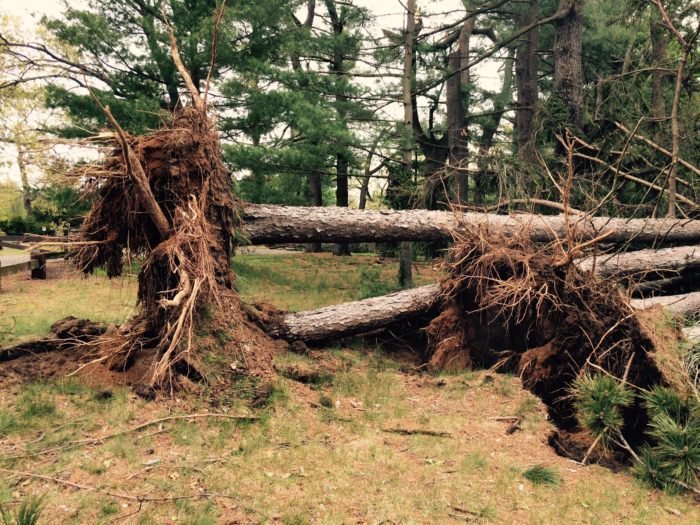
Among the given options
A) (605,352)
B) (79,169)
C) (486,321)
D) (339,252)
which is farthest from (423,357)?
(339,252)

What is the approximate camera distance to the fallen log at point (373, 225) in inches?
274

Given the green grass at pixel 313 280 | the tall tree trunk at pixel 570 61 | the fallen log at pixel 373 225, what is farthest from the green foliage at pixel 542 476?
the tall tree trunk at pixel 570 61

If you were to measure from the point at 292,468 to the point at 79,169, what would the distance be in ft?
11.1

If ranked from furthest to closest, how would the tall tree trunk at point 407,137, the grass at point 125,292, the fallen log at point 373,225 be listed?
the tall tree trunk at point 407,137, the fallen log at point 373,225, the grass at point 125,292

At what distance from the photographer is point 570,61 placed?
40.0 feet

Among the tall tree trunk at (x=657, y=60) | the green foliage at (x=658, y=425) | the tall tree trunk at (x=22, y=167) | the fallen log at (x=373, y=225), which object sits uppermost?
the tall tree trunk at (x=657, y=60)

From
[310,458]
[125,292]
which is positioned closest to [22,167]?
Result: [125,292]

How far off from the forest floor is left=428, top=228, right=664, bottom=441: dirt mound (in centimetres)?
44

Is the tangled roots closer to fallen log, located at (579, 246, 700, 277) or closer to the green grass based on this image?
the green grass

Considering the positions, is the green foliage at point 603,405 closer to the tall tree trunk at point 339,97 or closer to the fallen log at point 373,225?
the fallen log at point 373,225

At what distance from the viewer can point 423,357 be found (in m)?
6.94

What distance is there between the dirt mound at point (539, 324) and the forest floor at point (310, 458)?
0.44 meters

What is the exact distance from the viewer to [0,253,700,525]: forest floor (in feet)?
10.8

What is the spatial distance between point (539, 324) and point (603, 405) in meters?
1.57
